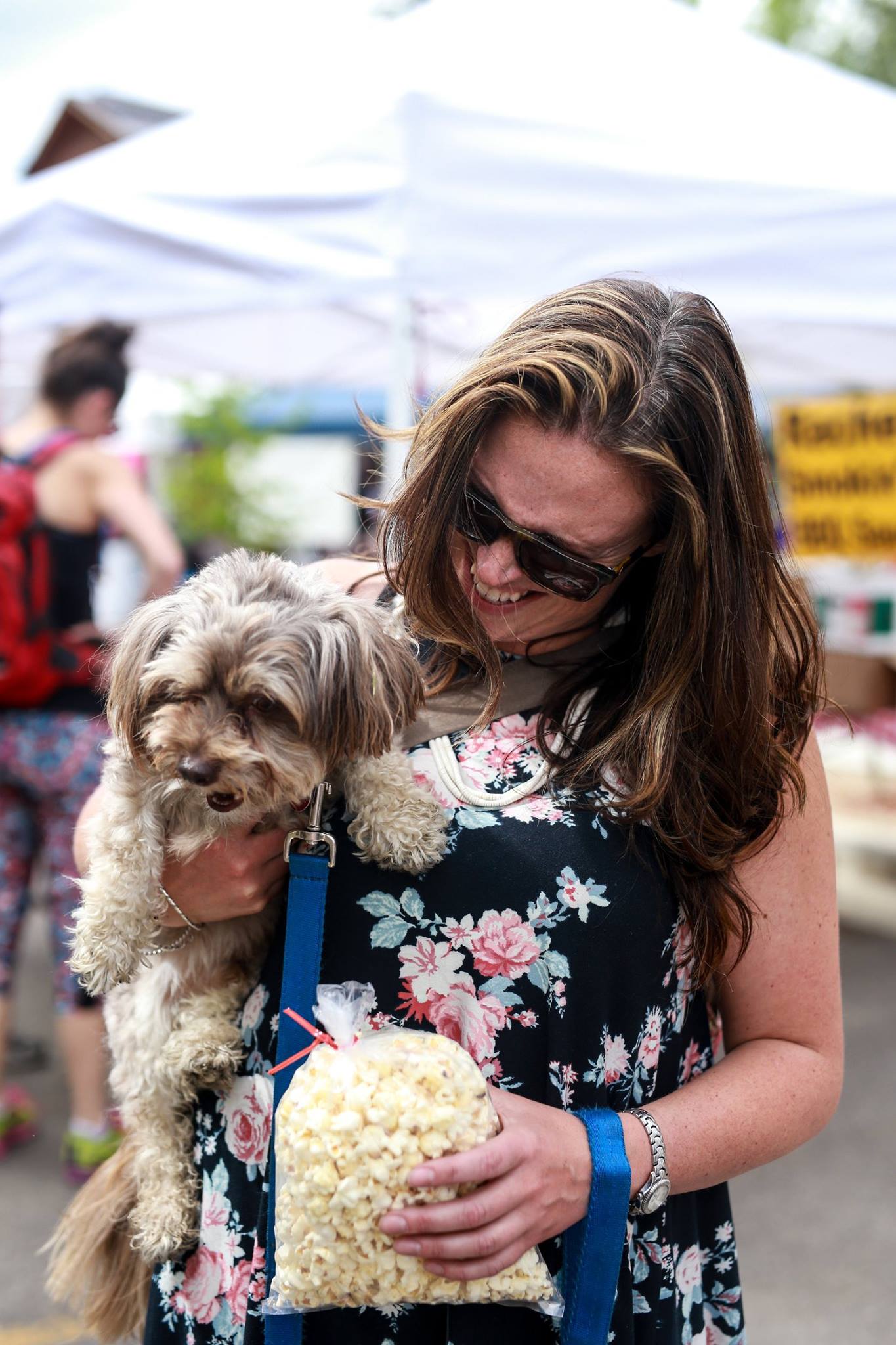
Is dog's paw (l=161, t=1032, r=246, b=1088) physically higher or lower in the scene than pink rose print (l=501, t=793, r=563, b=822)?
lower

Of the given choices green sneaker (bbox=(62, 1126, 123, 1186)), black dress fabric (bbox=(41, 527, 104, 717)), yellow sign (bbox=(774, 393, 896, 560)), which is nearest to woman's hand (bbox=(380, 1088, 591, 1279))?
black dress fabric (bbox=(41, 527, 104, 717))

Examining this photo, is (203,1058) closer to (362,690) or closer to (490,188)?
(362,690)

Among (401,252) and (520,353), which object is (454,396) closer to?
(520,353)

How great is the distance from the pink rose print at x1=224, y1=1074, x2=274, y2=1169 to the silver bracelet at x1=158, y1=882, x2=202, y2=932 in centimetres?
24

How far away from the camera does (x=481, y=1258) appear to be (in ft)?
4.00

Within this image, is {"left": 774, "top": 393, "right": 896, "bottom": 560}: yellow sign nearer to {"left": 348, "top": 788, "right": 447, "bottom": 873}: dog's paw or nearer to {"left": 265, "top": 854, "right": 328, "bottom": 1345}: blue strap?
{"left": 348, "top": 788, "right": 447, "bottom": 873}: dog's paw

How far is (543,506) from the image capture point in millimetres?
1566

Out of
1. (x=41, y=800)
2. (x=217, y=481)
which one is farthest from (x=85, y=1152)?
(x=217, y=481)

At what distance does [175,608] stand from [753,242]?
2.71 metres

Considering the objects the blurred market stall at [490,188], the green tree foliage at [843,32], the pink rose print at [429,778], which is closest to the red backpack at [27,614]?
the blurred market stall at [490,188]

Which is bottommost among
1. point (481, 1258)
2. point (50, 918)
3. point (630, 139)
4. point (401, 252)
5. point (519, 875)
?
point (50, 918)

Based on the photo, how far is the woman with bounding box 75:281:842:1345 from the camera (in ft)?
4.73

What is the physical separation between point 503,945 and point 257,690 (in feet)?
1.85

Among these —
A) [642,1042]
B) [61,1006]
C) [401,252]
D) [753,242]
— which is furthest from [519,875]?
[61,1006]
